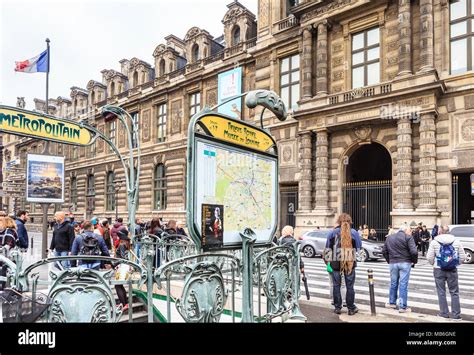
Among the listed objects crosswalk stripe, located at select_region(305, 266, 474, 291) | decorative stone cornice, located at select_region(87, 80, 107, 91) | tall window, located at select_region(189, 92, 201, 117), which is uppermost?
decorative stone cornice, located at select_region(87, 80, 107, 91)

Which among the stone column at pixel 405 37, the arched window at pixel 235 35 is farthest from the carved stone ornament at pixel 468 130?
the arched window at pixel 235 35

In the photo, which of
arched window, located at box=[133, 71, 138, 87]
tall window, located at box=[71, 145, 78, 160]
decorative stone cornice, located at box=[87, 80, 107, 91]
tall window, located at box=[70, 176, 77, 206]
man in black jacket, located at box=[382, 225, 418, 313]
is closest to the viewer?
man in black jacket, located at box=[382, 225, 418, 313]

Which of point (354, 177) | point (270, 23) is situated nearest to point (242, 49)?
point (270, 23)

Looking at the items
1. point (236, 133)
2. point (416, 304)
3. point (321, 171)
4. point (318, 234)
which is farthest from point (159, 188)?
point (236, 133)

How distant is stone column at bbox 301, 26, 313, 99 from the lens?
22.5m

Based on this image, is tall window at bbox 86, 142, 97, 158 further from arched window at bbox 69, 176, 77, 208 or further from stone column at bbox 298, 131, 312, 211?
stone column at bbox 298, 131, 312, 211

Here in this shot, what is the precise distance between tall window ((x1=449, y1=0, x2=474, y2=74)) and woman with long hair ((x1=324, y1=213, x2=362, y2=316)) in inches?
595

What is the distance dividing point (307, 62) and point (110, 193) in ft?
84.6

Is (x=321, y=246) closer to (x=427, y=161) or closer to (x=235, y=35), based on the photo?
(x=427, y=161)

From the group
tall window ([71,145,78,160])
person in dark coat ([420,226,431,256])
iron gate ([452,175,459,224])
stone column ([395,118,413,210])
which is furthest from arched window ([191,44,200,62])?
person in dark coat ([420,226,431,256])

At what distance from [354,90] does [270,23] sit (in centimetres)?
908

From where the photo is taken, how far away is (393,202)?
1889cm
